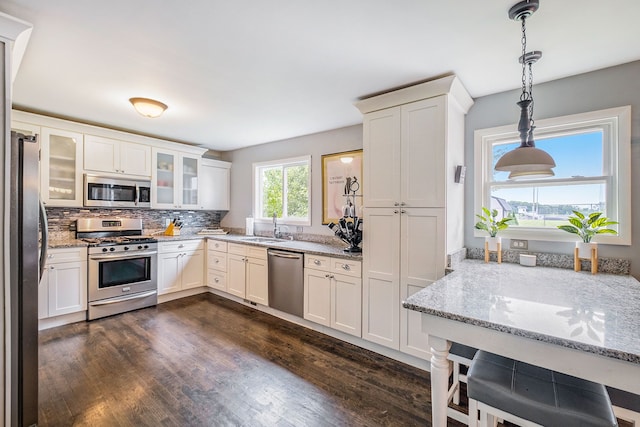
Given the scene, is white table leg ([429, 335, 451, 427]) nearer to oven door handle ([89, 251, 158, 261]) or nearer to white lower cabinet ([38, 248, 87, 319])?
oven door handle ([89, 251, 158, 261])

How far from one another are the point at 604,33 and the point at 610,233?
1375 millimetres

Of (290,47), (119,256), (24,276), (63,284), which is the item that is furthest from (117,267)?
(290,47)

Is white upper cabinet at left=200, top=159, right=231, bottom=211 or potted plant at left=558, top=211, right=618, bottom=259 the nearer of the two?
potted plant at left=558, top=211, right=618, bottom=259

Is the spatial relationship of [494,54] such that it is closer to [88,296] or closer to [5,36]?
[5,36]

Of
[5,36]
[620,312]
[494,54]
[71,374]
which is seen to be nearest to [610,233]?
[620,312]

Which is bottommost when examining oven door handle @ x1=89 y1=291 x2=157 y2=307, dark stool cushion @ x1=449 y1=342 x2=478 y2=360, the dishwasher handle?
oven door handle @ x1=89 y1=291 x2=157 y2=307

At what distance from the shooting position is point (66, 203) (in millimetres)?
3527

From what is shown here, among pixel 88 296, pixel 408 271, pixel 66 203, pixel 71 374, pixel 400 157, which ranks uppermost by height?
pixel 400 157

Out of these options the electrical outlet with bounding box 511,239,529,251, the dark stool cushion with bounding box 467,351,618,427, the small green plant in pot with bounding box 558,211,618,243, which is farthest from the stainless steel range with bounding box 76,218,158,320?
the small green plant in pot with bounding box 558,211,618,243

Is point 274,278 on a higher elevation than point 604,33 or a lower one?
lower

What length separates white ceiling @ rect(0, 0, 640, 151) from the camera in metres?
1.58

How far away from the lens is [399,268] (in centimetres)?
252

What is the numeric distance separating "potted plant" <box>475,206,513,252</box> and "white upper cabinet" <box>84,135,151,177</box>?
4426 millimetres

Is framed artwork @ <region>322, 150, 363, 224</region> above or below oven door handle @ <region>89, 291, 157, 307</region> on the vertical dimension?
above
